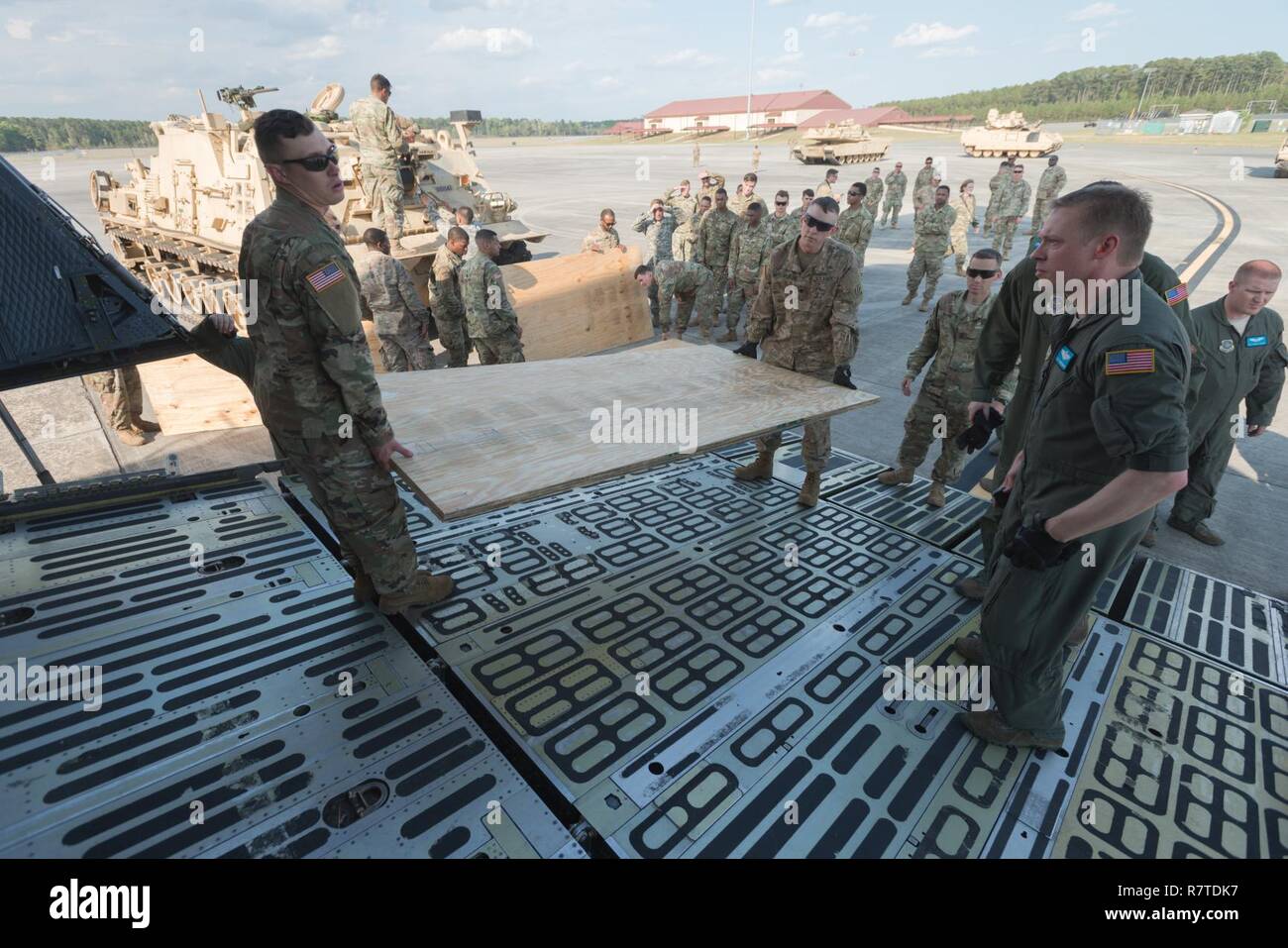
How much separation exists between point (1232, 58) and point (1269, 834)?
90.4 m

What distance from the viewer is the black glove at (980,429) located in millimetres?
3107

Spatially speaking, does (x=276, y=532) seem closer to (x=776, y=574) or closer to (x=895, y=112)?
(x=776, y=574)

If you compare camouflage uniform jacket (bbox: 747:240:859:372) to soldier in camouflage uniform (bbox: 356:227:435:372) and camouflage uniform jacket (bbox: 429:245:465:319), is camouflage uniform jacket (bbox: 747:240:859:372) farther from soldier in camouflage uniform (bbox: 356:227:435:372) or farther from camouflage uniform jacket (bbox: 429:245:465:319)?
soldier in camouflage uniform (bbox: 356:227:435:372)

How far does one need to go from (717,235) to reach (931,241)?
302cm

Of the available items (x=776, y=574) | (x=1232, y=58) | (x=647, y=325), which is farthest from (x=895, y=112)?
(x=776, y=574)

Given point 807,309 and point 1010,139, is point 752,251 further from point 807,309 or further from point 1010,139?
point 1010,139

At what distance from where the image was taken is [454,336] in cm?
689

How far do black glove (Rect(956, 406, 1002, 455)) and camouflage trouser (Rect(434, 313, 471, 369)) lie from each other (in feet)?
16.7

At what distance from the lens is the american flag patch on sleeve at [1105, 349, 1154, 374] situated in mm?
1766

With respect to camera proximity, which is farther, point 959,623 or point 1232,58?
point 1232,58

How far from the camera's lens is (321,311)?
7.37 ft

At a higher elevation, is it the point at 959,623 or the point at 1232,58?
the point at 1232,58

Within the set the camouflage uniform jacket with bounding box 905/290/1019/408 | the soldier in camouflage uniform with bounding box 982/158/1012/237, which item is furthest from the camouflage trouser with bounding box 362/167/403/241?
the soldier in camouflage uniform with bounding box 982/158/1012/237

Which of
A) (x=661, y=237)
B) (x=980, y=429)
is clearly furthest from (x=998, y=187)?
(x=980, y=429)
